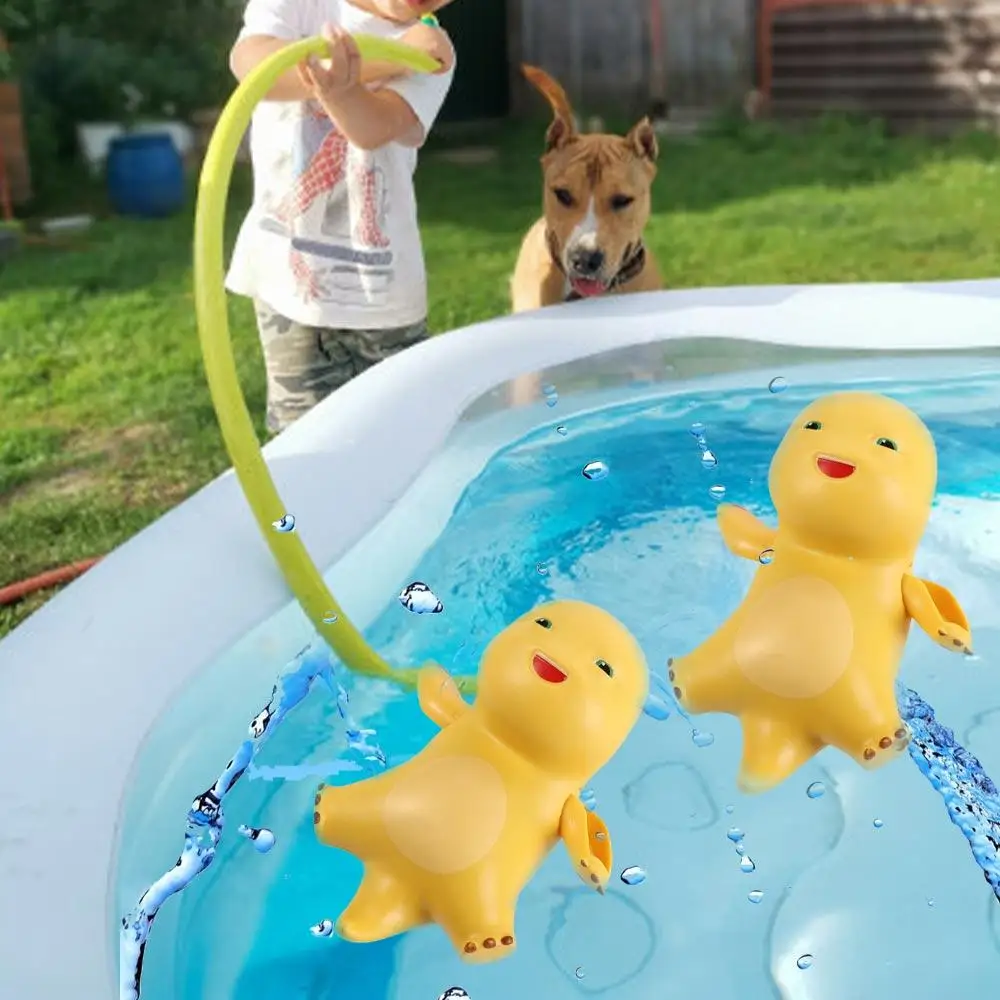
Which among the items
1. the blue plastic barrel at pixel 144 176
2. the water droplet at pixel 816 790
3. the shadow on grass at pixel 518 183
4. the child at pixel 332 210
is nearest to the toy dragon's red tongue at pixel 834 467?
the water droplet at pixel 816 790

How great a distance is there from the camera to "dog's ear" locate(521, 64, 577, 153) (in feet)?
8.94

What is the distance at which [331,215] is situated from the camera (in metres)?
2.65

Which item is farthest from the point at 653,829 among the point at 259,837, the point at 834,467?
the point at 834,467

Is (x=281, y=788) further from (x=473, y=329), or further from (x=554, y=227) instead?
(x=554, y=227)

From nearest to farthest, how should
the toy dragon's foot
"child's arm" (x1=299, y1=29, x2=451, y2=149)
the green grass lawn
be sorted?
the toy dragon's foot → "child's arm" (x1=299, y1=29, x2=451, y2=149) → the green grass lawn

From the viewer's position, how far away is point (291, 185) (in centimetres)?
265

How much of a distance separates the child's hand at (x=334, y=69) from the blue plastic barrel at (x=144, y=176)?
411 cm

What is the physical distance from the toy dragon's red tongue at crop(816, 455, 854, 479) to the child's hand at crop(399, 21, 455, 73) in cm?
120

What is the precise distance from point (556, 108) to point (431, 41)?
2.01ft

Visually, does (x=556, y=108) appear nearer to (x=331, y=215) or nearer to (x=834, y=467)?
(x=331, y=215)

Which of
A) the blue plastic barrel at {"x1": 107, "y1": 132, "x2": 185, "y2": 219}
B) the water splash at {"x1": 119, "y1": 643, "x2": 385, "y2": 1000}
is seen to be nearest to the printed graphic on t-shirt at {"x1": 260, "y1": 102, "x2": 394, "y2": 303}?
the water splash at {"x1": 119, "y1": 643, "x2": 385, "y2": 1000}

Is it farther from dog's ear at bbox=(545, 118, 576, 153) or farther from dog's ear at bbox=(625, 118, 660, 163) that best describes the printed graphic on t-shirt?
dog's ear at bbox=(625, 118, 660, 163)

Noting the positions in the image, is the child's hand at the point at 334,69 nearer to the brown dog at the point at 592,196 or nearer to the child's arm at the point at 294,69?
the child's arm at the point at 294,69

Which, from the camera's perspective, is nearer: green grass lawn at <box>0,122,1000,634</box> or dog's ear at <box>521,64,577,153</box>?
dog's ear at <box>521,64,577,153</box>
